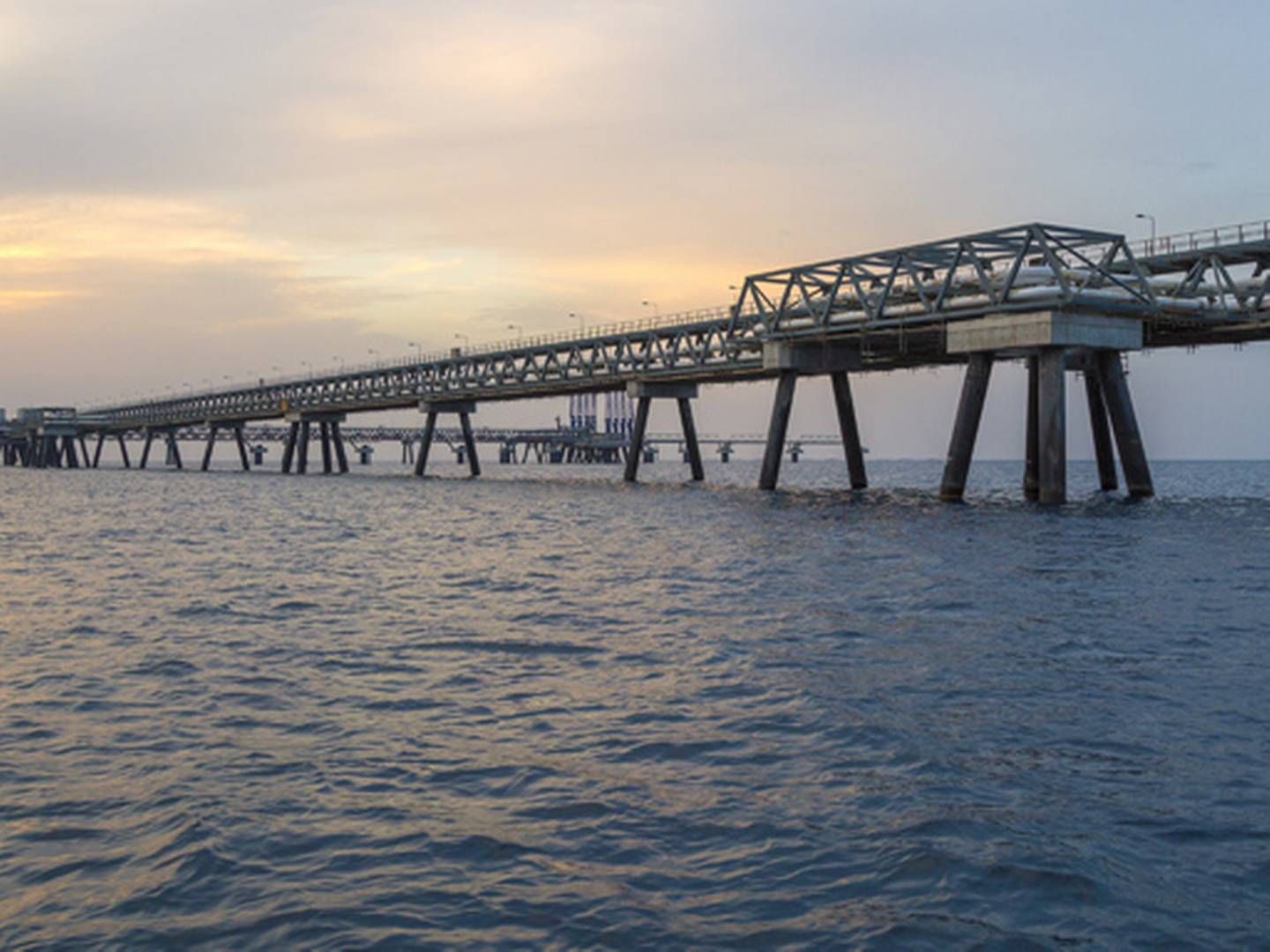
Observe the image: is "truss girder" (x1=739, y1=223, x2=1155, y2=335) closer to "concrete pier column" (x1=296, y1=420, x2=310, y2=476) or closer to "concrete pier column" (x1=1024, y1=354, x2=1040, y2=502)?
"concrete pier column" (x1=1024, y1=354, x2=1040, y2=502)

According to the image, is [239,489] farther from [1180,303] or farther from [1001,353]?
[1180,303]

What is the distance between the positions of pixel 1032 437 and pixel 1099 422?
425 centimetres

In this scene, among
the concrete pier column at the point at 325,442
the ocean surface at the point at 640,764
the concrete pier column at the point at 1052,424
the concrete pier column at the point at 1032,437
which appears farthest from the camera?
the concrete pier column at the point at 325,442

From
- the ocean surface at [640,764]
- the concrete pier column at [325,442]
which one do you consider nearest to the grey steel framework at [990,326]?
the ocean surface at [640,764]

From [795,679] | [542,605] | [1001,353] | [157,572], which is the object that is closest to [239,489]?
[1001,353]

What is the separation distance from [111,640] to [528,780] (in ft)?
36.6

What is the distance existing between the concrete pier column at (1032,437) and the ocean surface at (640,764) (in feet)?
122

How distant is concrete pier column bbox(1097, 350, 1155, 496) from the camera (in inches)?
2304

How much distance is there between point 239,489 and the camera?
96.6m

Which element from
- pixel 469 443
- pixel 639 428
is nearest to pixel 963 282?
pixel 639 428

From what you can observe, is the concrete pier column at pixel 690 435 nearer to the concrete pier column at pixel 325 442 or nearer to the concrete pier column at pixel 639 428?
the concrete pier column at pixel 639 428

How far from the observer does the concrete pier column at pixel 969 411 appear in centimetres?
5706

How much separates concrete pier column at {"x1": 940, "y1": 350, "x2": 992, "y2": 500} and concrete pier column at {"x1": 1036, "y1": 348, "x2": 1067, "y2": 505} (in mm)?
3299

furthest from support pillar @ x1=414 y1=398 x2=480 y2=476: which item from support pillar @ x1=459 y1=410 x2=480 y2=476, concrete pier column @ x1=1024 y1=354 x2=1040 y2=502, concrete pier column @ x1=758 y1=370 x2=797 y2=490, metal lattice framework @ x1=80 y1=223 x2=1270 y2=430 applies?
concrete pier column @ x1=1024 y1=354 x2=1040 y2=502
